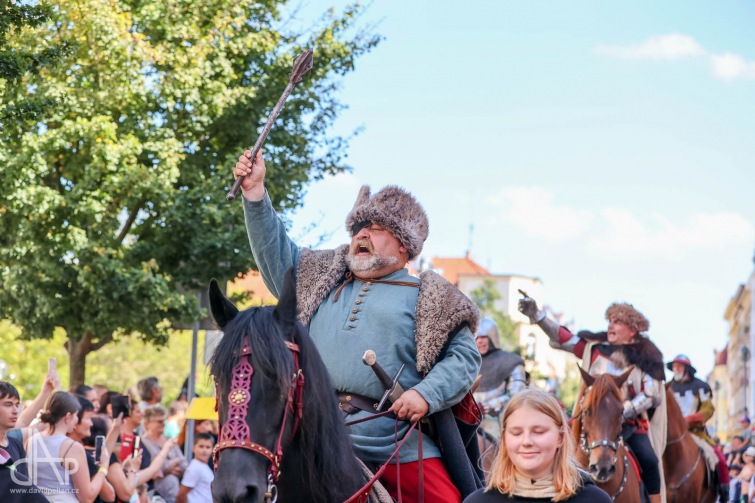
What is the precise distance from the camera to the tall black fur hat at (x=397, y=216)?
5.94 m

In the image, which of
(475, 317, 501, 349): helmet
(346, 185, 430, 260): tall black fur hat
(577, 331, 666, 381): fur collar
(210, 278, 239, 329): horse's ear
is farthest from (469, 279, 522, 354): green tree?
(210, 278, 239, 329): horse's ear

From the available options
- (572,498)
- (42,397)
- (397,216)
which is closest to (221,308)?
(397,216)

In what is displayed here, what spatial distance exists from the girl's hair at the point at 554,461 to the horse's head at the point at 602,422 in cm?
634

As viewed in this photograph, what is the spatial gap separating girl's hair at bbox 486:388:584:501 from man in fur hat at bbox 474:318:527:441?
933 cm

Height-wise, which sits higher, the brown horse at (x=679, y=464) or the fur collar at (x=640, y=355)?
the fur collar at (x=640, y=355)

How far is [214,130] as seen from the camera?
60.9 ft

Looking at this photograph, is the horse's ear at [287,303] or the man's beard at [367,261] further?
the man's beard at [367,261]

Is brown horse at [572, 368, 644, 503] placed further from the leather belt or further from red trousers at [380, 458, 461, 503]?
the leather belt

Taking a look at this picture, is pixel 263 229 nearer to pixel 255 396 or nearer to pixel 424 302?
pixel 424 302

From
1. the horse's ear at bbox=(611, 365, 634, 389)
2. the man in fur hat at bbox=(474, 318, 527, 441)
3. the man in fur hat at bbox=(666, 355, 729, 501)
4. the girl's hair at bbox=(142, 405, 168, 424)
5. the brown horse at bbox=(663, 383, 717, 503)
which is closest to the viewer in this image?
the horse's ear at bbox=(611, 365, 634, 389)

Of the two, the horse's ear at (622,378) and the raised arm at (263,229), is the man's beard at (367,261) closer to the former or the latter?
the raised arm at (263,229)

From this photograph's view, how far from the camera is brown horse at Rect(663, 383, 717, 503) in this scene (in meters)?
13.2

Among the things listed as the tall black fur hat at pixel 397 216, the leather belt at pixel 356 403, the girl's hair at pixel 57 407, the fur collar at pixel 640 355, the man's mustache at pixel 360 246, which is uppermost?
the tall black fur hat at pixel 397 216

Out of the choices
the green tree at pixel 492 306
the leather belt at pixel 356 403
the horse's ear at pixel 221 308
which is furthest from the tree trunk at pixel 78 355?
the green tree at pixel 492 306
